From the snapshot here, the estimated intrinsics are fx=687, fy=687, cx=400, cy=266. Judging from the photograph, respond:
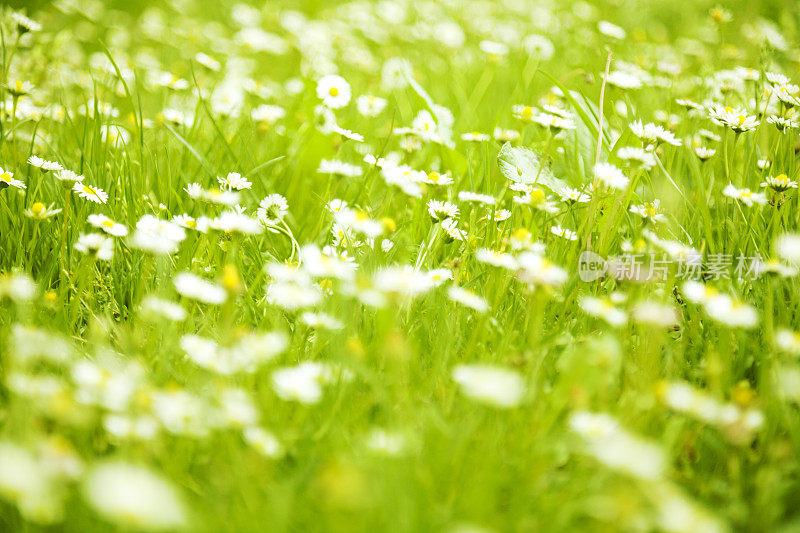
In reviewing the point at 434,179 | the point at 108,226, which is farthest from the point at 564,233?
the point at 108,226

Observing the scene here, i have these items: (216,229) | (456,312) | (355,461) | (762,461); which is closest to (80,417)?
(355,461)

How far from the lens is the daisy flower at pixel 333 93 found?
214cm

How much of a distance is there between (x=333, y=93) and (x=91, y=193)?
81cm

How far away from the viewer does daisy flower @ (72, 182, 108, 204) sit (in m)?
1.65

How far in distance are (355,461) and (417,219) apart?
0.97 meters

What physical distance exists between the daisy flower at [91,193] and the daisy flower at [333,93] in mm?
731

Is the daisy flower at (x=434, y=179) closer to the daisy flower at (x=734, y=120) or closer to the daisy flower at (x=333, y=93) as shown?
the daisy flower at (x=333, y=93)

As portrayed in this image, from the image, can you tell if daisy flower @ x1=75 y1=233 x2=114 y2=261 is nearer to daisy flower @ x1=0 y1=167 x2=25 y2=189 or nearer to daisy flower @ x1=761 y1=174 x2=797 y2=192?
daisy flower @ x1=0 y1=167 x2=25 y2=189

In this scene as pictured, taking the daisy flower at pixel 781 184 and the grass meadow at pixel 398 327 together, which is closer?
the grass meadow at pixel 398 327

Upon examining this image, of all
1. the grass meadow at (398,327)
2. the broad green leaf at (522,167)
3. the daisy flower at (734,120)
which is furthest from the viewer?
the broad green leaf at (522,167)

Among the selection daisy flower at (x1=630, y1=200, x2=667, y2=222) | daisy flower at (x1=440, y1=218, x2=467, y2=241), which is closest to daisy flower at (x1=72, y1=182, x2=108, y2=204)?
daisy flower at (x1=440, y1=218, x2=467, y2=241)

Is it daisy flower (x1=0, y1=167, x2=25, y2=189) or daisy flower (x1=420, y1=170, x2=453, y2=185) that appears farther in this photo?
daisy flower (x1=420, y1=170, x2=453, y2=185)

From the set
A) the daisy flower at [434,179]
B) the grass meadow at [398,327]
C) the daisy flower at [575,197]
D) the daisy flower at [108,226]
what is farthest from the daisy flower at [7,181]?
the daisy flower at [575,197]

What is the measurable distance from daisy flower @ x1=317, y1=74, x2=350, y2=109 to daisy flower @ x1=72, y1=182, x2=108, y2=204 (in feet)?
2.40
